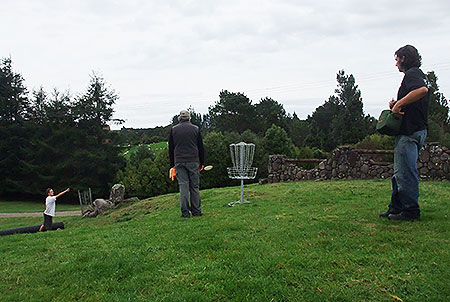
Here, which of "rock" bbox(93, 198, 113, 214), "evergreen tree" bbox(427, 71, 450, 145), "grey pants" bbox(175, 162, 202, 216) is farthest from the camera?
"evergreen tree" bbox(427, 71, 450, 145)

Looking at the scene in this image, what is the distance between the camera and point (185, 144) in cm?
674

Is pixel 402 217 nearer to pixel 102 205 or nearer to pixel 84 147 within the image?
pixel 102 205

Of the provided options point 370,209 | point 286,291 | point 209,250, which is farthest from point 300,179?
point 286,291

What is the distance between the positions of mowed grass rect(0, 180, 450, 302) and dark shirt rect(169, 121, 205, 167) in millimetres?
1516

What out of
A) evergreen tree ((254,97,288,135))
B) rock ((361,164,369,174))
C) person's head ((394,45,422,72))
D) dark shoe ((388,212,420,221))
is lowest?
rock ((361,164,369,174))

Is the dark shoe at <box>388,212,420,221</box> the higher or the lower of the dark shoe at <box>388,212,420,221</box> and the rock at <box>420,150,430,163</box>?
the lower

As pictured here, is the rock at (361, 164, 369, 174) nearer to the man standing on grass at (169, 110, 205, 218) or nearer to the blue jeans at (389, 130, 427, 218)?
the man standing on grass at (169, 110, 205, 218)

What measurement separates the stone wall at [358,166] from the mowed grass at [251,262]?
6.82 m

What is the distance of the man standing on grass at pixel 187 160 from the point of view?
6.71 metres

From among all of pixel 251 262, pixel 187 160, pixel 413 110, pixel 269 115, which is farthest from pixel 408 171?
pixel 269 115

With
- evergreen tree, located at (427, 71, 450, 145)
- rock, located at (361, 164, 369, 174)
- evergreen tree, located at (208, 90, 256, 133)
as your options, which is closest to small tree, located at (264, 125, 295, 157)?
evergreen tree, located at (208, 90, 256, 133)

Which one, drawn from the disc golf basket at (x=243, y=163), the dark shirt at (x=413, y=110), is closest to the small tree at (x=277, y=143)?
the disc golf basket at (x=243, y=163)

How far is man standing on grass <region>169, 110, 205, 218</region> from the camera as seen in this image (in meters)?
6.71

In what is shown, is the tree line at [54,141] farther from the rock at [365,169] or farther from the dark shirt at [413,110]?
the dark shirt at [413,110]
